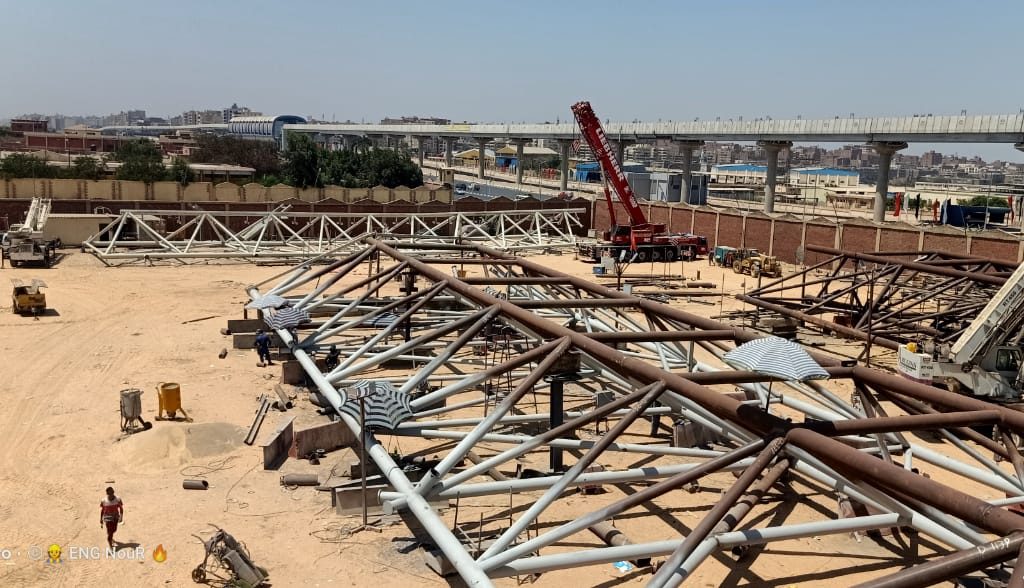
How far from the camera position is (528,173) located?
134375mm

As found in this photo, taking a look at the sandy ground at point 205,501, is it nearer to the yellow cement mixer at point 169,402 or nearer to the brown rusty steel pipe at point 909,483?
the yellow cement mixer at point 169,402

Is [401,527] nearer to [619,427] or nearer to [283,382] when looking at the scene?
[619,427]

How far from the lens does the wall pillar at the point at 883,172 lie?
51562mm

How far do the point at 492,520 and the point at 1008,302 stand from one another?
13373 millimetres

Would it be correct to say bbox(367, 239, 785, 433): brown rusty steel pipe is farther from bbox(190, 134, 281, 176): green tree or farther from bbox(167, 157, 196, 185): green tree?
bbox(190, 134, 281, 176): green tree

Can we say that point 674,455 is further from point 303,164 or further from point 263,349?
point 303,164

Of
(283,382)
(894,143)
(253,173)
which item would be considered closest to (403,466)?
(283,382)

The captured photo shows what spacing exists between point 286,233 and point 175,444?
3298cm

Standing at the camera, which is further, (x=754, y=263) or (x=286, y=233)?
(x=286, y=233)

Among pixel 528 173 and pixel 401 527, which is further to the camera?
pixel 528 173

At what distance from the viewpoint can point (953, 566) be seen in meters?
6.07

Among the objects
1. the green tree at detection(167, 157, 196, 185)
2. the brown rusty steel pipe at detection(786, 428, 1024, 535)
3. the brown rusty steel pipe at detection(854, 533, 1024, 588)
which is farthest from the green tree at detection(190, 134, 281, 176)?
the brown rusty steel pipe at detection(854, 533, 1024, 588)

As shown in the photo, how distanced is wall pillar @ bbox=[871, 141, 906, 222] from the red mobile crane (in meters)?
16.9

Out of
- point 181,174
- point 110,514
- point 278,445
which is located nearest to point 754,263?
point 278,445
